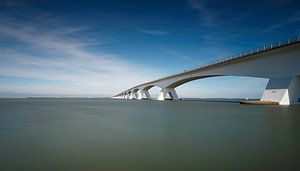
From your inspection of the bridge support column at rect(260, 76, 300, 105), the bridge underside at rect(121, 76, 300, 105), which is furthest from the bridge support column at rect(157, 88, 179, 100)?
the bridge support column at rect(260, 76, 300, 105)

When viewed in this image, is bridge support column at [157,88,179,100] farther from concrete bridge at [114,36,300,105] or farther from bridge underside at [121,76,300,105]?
bridge underside at [121,76,300,105]

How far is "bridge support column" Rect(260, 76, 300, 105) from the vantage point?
36000 millimetres

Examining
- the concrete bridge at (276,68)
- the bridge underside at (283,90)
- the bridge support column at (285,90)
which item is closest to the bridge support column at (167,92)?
the concrete bridge at (276,68)

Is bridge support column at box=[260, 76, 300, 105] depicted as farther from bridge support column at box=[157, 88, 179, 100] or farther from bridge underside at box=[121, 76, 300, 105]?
bridge support column at box=[157, 88, 179, 100]

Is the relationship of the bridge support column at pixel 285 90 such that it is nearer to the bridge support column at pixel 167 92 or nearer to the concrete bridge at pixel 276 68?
the concrete bridge at pixel 276 68

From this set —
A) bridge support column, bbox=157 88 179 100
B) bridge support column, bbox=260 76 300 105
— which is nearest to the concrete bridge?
bridge support column, bbox=260 76 300 105

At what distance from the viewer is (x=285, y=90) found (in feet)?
122

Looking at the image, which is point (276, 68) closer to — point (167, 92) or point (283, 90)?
point (283, 90)

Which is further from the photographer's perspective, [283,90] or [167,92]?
[167,92]

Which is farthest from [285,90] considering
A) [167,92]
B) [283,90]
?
[167,92]

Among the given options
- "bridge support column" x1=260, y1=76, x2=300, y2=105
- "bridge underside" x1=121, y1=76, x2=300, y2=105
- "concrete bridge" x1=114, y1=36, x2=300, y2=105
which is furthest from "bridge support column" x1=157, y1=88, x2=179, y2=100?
"bridge support column" x1=260, y1=76, x2=300, y2=105

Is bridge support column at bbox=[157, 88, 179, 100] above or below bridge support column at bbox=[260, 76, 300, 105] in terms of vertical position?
above

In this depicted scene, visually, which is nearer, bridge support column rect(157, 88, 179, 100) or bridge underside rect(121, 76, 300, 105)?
bridge underside rect(121, 76, 300, 105)

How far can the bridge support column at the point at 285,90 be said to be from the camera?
3600 centimetres
